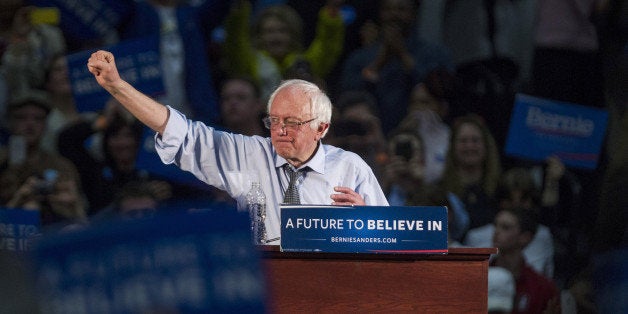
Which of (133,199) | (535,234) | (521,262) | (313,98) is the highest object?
(313,98)

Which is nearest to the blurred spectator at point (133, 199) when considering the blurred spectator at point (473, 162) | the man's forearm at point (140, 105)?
the blurred spectator at point (473, 162)

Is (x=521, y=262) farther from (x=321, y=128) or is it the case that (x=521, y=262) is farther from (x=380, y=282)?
(x=380, y=282)

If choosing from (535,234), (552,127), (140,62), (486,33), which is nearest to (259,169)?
(140,62)

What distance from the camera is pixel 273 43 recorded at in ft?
23.9

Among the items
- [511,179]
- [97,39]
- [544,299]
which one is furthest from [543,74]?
Result: [97,39]

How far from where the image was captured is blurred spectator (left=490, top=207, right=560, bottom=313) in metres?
6.39

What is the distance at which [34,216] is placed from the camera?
471 cm

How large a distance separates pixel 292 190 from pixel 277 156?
0.16m

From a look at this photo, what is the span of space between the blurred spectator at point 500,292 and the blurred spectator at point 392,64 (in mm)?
1269

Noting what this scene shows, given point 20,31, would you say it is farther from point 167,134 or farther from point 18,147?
point 167,134

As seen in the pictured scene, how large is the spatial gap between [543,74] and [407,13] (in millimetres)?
872

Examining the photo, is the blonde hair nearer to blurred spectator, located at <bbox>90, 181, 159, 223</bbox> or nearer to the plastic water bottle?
blurred spectator, located at <bbox>90, 181, 159, 223</bbox>

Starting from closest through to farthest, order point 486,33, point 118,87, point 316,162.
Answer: point 118,87 → point 316,162 → point 486,33

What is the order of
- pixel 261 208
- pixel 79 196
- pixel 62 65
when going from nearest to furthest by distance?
pixel 261 208
pixel 79 196
pixel 62 65
